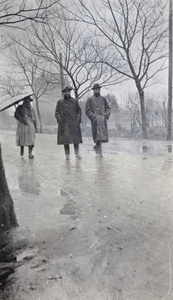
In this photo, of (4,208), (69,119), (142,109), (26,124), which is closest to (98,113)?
(69,119)

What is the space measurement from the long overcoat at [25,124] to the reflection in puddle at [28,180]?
1.35 m

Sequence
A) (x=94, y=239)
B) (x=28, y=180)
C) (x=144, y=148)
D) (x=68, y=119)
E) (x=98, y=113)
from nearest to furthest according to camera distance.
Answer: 1. (x=94, y=239)
2. (x=28, y=180)
3. (x=68, y=119)
4. (x=98, y=113)
5. (x=144, y=148)

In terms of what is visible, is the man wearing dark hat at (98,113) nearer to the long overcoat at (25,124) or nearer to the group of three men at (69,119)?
the group of three men at (69,119)

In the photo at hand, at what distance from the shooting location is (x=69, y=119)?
25.2ft

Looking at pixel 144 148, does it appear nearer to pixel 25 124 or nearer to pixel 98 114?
pixel 98 114

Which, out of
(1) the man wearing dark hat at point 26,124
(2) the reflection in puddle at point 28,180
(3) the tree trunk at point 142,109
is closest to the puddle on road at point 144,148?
(1) the man wearing dark hat at point 26,124

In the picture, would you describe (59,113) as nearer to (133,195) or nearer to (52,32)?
(133,195)

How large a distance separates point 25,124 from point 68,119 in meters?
1.29

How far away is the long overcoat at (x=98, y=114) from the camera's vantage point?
7895 millimetres

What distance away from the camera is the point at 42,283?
200 centimetres

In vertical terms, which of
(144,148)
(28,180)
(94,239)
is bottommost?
(94,239)

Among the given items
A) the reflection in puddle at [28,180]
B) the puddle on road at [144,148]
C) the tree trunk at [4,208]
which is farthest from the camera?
the puddle on road at [144,148]

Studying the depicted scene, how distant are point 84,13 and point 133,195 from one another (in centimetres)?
1260

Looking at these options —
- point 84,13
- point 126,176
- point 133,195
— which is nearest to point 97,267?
point 133,195
